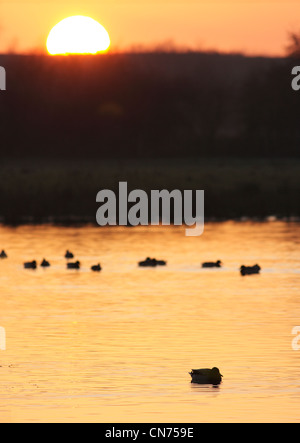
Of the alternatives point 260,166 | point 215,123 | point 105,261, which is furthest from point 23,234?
point 215,123

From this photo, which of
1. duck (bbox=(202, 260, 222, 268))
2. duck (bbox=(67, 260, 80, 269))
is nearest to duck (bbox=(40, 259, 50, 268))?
duck (bbox=(67, 260, 80, 269))

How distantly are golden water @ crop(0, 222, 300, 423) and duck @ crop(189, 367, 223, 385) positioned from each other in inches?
4.7

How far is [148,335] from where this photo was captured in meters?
19.8

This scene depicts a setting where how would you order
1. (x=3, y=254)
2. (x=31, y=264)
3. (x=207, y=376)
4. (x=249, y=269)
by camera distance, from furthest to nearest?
(x=3, y=254)
(x=31, y=264)
(x=249, y=269)
(x=207, y=376)

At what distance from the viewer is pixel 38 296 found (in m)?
24.7

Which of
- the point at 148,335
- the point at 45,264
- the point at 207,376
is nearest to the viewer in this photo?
the point at 207,376

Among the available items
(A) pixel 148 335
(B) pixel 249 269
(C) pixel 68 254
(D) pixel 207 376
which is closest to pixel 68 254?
(C) pixel 68 254

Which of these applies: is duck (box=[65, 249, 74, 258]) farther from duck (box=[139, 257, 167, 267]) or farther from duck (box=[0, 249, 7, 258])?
duck (box=[139, 257, 167, 267])

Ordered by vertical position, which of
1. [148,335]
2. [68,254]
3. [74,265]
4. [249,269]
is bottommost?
[148,335]

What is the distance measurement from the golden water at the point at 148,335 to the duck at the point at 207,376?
12 cm

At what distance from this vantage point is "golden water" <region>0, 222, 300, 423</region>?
601 inches

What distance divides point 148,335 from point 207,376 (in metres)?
4.01

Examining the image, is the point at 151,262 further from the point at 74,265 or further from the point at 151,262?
the point at 74,265

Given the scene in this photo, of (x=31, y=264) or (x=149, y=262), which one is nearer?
(x=31, y=264)
